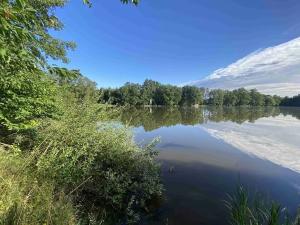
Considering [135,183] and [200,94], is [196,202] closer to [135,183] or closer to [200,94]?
[135,183]

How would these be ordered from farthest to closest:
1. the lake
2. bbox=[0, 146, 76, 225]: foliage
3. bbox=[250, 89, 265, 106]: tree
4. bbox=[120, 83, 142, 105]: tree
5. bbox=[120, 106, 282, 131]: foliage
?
bbox=[250, 89, 265, 106]: tree, bbox=[120, 83, 142, 105]: tree, bbox=[120, 106, 282, 131]: foliage, the lake, bbox=[0, 146, 76, 225]: foliage

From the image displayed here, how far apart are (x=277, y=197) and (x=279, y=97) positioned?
547 feet

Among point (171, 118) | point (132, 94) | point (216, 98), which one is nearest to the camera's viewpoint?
point (171, 118)

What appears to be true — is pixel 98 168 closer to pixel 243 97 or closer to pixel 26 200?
pixel 26 200

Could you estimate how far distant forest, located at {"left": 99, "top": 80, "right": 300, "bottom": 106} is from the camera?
10075cm

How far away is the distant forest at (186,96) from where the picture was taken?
100750 millimetres

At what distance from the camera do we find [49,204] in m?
4.42

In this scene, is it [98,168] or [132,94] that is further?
[132,94]

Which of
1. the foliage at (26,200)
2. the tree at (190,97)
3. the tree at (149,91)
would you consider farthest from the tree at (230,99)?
the foliage at (26,200)

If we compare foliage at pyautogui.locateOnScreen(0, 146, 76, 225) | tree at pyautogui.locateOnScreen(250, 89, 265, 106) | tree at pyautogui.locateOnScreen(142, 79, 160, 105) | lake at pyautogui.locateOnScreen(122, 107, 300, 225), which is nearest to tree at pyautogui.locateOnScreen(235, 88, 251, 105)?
tree at pyautogui.locateOnScreen(250, 89, 265, 106)

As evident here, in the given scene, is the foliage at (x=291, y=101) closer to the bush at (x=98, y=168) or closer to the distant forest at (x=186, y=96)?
the distant forest at (x=186, y=96)

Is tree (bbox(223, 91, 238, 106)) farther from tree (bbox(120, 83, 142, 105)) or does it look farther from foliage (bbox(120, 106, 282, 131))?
foliage (bbox(120, 106, 282, 131))

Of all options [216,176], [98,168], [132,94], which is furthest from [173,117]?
[132,94]

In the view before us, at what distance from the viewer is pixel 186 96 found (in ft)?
417
